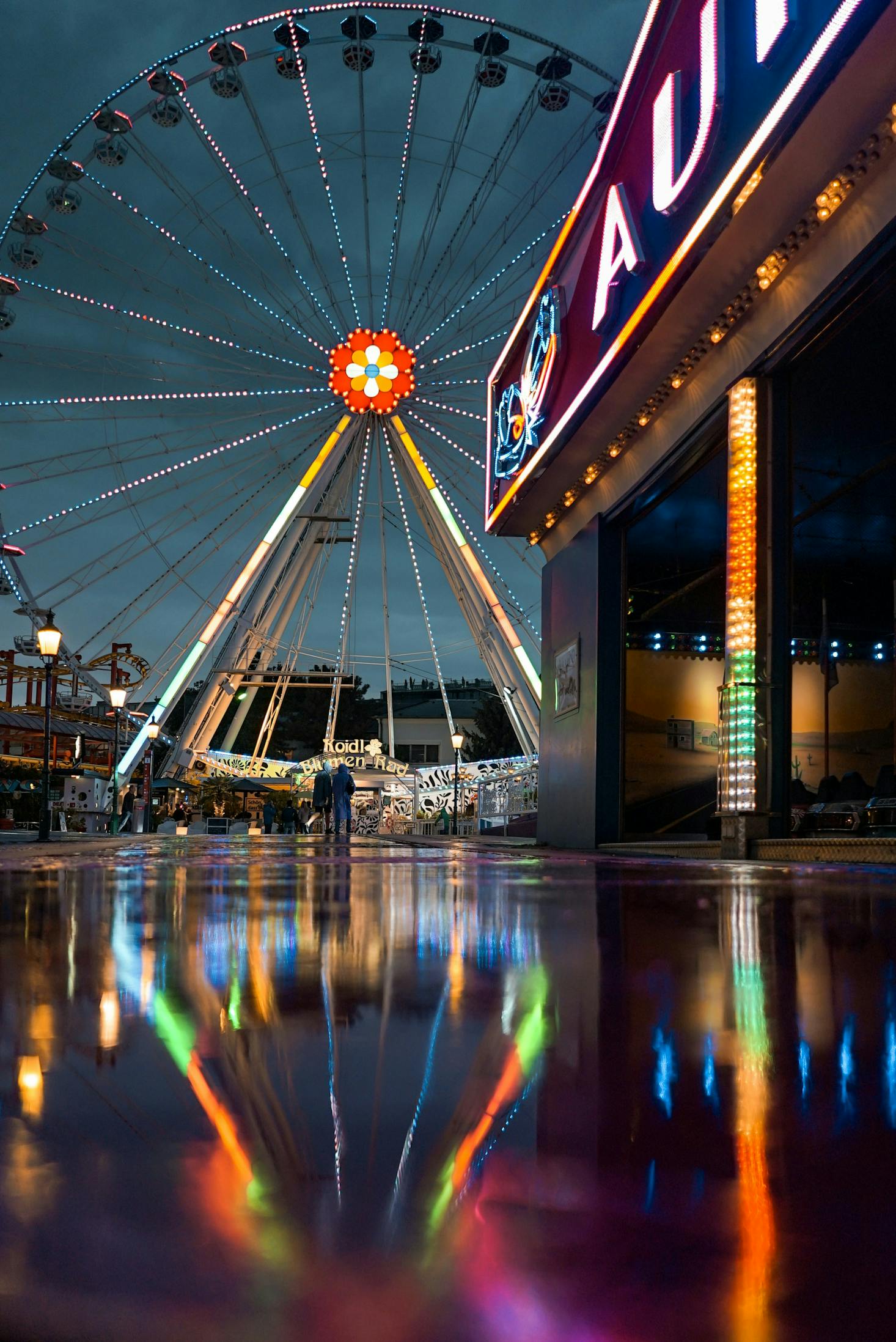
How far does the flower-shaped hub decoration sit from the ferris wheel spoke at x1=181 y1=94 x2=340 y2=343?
138 cm

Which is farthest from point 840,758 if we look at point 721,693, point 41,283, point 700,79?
point 41,283

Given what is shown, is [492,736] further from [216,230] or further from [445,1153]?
[445,1153]

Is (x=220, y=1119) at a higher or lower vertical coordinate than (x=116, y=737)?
lower

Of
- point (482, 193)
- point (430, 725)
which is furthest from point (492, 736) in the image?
point (482, 193)

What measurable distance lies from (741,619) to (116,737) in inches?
603

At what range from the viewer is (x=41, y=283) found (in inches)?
894

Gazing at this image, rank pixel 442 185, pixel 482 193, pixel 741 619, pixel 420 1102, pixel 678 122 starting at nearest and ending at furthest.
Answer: pixel 420 1102 → pixel 678 122 → pixel 741 619 → pixel 482 193 → pixel 442 185

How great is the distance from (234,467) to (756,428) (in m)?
19.0

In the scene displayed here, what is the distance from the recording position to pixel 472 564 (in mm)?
22391

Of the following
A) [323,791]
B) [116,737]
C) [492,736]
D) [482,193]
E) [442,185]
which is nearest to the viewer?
[323,791]

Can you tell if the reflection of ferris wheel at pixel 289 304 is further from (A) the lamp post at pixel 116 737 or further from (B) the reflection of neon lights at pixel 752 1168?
(B) the reflection of neon lights at pixel 752 1168

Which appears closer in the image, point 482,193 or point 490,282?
point 482,193

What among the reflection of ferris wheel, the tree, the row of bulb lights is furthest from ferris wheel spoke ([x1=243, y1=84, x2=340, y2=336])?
the tree

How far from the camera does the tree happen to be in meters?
52.6
